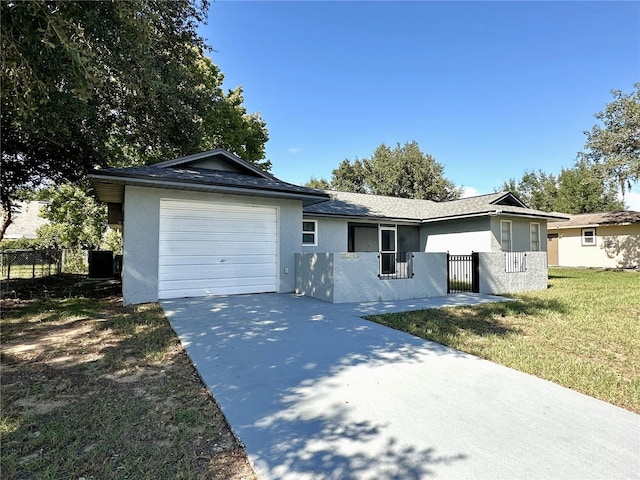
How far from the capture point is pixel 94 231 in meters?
23.3

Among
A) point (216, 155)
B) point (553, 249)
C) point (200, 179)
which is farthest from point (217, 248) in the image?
point (553, 249)

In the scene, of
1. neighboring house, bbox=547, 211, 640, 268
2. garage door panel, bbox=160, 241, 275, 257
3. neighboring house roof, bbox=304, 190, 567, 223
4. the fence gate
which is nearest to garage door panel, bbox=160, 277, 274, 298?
garage door panel, bbox=160, 241, 275, 257

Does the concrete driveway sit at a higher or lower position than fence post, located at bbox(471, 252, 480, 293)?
lower

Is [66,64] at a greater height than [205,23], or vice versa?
[205,23]

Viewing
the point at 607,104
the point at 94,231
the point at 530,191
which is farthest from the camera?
the point at 530,191

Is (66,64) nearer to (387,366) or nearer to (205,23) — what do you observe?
(205,23)

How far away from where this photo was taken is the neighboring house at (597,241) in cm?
2195

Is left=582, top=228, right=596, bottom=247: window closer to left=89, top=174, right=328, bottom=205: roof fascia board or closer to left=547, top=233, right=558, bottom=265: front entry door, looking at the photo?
left=547, top=233, right=558, bottom=265: front entry door

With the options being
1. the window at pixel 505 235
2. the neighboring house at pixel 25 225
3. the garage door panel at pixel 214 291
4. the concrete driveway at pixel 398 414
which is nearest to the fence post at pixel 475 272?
the window at pixel 505 235

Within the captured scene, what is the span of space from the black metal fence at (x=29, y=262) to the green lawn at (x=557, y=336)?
12.9 metres

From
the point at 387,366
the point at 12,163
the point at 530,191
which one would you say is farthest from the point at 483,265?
the point at 530,191

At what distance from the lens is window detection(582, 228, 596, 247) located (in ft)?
77.7

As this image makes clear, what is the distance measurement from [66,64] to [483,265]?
1168 cm

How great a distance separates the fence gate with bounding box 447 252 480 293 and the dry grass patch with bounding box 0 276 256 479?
29.8ft
